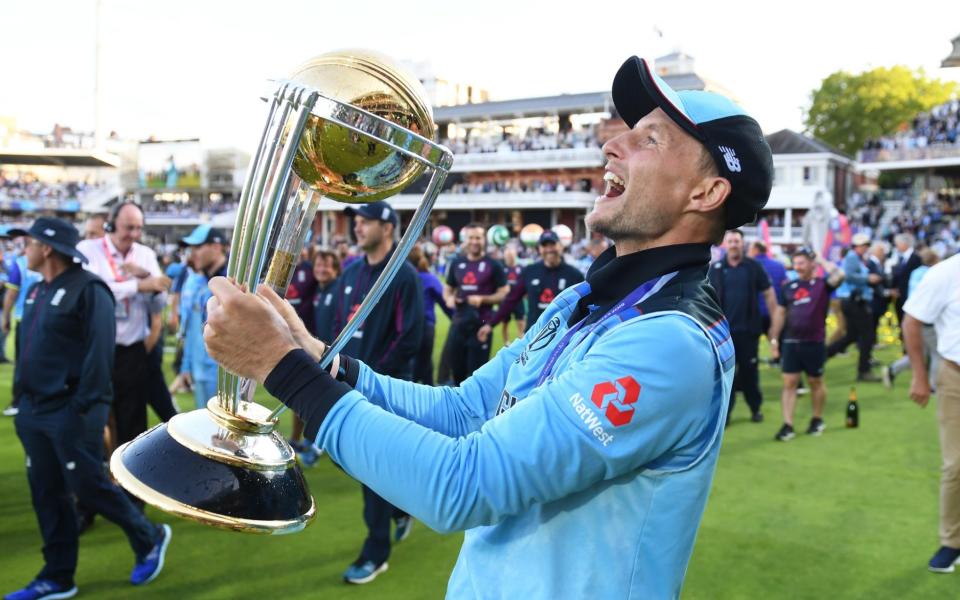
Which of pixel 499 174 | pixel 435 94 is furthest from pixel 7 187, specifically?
pixel 499 174

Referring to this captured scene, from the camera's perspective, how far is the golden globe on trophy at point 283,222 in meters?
1.31

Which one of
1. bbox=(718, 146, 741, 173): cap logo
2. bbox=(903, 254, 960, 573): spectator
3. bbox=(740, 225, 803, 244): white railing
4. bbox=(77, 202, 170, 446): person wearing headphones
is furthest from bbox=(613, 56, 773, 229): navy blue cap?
bbox=(740, 225, 803, 244): white railing

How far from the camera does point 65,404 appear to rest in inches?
157

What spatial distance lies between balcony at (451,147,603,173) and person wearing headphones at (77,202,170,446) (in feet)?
144

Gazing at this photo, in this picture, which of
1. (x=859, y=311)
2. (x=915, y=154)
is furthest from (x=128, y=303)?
(x=915, y=154)

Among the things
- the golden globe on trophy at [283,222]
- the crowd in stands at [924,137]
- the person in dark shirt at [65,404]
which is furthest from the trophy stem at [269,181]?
the crowd in stands at [924,137]

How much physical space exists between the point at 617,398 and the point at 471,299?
23.7 feet

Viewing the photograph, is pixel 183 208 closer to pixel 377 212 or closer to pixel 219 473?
pixel 377 212

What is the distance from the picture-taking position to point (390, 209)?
15.4ft

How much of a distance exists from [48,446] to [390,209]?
223 cm

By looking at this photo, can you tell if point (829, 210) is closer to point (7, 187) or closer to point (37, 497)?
point (37, 497)

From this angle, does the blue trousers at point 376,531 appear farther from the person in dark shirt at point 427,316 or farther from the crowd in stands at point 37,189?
the crowd in stands at point 37,189

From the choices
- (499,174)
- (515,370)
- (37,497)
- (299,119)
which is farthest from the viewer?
(499,174)

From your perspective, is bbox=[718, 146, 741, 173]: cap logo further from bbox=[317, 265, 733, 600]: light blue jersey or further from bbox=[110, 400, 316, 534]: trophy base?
bbox=[110, 400, 316, 534]: trophy base
